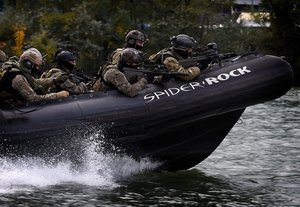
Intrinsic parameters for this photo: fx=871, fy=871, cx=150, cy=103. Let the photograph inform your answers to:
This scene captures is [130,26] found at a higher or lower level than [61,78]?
lower

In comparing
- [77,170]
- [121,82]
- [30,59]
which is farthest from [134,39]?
[77,170]

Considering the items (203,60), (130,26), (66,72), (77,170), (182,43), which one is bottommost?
(77,170)

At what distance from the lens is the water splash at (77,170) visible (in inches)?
497

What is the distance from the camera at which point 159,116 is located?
1342cm

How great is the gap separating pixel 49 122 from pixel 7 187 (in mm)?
1173

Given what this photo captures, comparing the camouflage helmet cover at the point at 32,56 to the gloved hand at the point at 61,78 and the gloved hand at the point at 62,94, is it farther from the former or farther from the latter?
the gloved hand at the point at 62,94

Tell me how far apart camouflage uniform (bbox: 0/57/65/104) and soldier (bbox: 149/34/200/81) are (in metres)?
1.96

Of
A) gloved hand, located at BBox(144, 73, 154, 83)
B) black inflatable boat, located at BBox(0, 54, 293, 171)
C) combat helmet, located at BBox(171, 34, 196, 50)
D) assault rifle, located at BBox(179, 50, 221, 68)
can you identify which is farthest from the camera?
combat helmet, located at BBox(171, 34, 196, 50)

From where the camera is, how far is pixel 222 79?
1377 cm

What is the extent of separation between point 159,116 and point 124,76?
0.82 metres

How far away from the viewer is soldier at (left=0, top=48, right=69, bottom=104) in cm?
1286

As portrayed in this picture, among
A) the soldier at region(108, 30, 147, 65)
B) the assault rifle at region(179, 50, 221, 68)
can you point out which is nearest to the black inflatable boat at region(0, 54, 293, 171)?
the assault rifle at region(179, 50, 221, 68)

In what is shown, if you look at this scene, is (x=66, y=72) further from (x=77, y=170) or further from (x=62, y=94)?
(x=77, y=170)

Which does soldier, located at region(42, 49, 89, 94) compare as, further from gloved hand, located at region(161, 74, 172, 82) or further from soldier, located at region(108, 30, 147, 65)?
gloved hand, located at region(161, 74, 172, 82)
